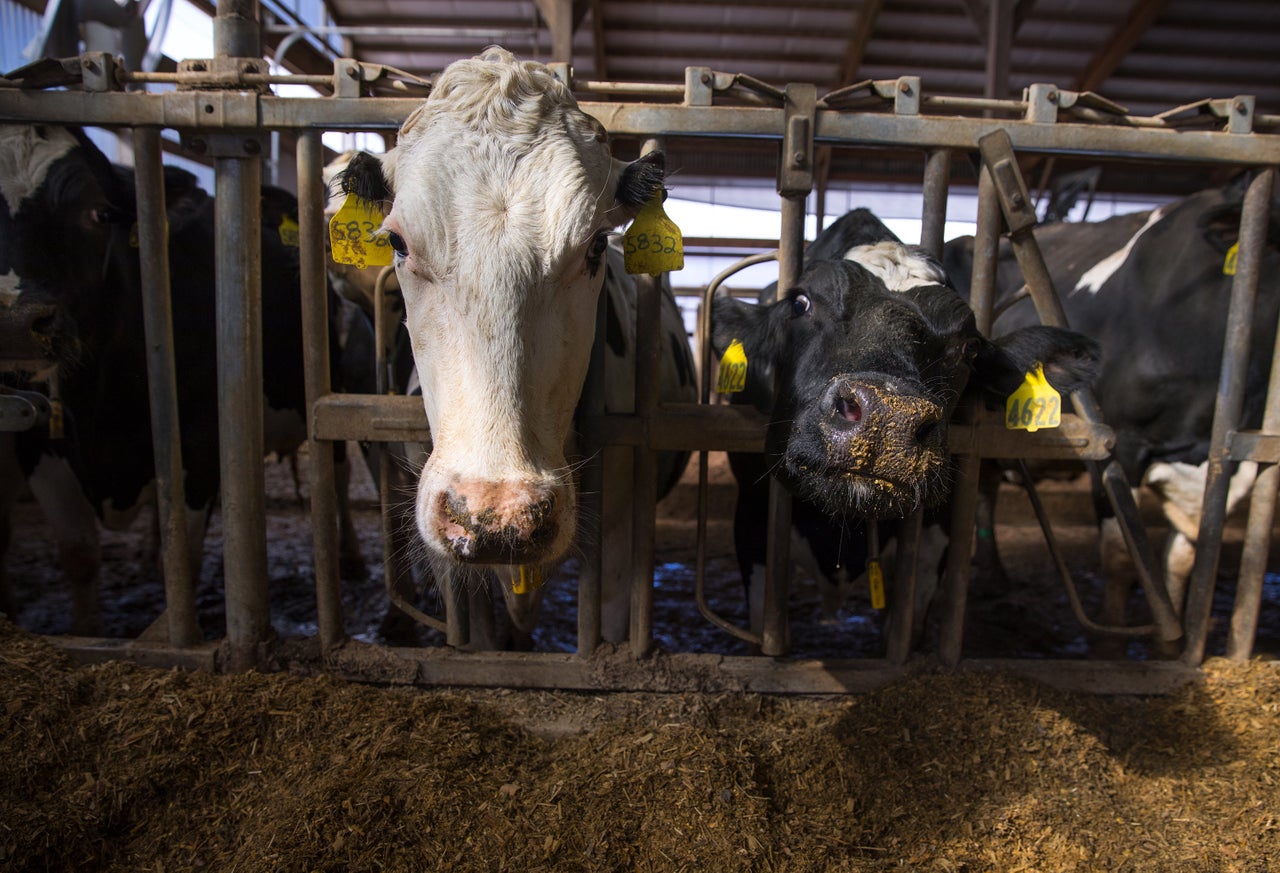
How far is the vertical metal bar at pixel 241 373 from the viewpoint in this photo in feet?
7.98

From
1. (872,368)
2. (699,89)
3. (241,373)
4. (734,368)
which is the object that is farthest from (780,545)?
(241,373)

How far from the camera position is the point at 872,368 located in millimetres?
2025

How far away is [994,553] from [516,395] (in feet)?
14.5

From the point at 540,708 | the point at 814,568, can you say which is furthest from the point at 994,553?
the point at 540,708

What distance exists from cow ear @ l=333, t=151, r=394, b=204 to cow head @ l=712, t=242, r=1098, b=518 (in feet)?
4.11

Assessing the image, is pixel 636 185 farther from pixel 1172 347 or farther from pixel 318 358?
pixel 1172 347

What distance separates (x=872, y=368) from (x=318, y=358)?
175 cm

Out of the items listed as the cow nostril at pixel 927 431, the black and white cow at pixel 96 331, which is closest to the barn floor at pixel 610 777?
the cow nostril at pixel 927 431

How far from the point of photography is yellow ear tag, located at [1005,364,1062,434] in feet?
7.48

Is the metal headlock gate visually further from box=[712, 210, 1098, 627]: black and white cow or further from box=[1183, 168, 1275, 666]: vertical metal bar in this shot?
box=[712, 210, 1098, 627]: black and white cow

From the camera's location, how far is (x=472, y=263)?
5.61 ft

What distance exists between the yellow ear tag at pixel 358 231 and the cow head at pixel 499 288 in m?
0.19

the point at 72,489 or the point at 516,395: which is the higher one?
the point at 516,395

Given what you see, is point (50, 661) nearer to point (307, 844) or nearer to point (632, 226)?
point (307, 844)
